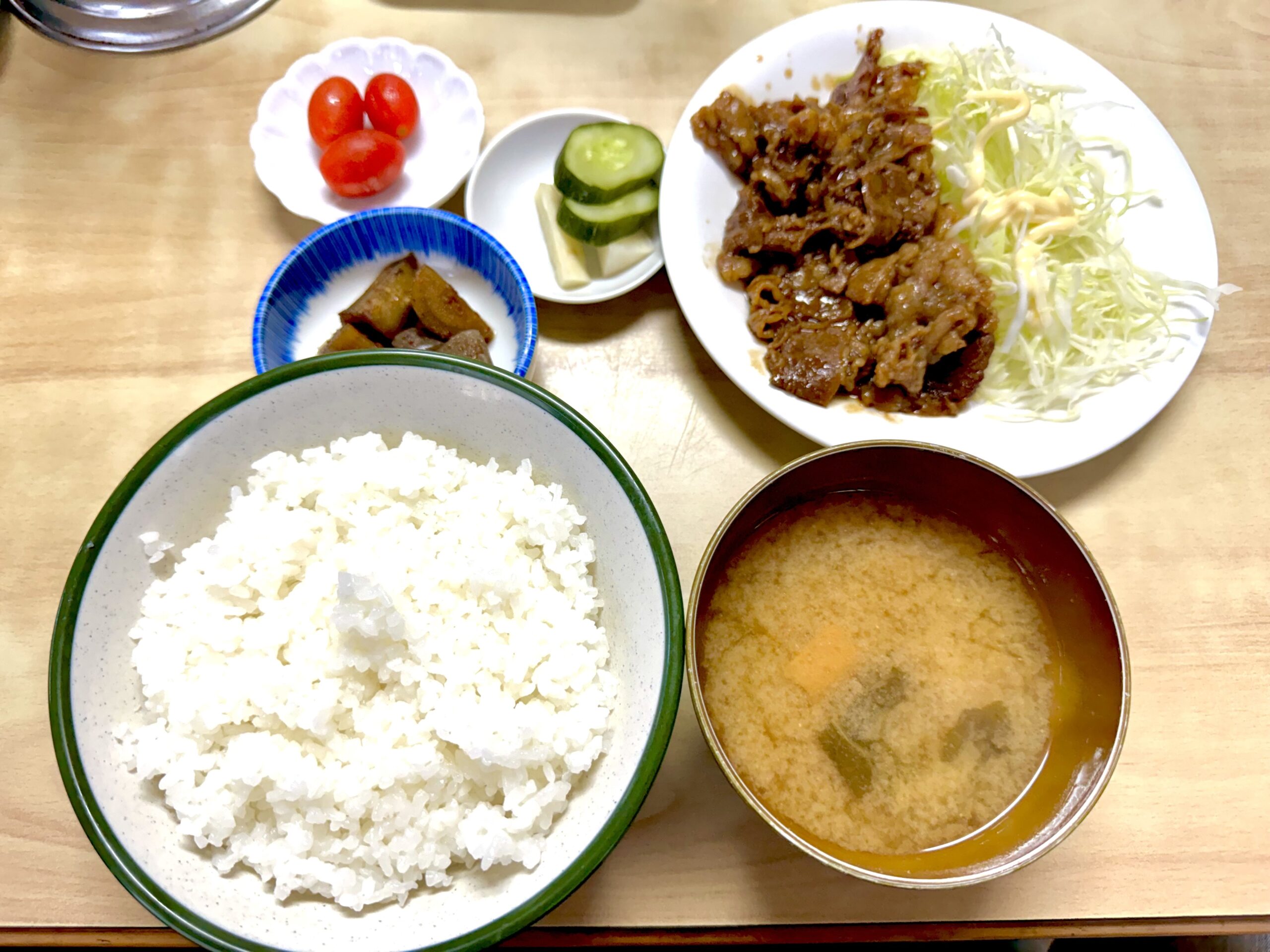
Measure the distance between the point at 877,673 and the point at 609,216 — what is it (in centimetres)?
123

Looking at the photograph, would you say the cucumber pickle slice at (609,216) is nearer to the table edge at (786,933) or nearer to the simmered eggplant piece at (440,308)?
the simmered eggplant piece at (440,308)

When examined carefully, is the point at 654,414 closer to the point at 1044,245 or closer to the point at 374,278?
the point at 374,278

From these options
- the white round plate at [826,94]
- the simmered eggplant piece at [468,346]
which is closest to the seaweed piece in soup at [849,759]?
the white round plate at [826,94]

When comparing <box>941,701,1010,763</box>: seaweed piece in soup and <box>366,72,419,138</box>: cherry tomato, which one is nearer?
<box>941,701,1010,763</box>: seaweed piece in soup

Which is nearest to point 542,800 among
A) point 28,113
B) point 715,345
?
point 715,345

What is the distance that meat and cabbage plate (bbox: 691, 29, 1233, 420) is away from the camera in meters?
1.92

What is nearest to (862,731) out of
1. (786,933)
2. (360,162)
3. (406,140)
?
(786,933)

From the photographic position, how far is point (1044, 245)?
2072mm

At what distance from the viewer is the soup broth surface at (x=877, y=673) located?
1408mm

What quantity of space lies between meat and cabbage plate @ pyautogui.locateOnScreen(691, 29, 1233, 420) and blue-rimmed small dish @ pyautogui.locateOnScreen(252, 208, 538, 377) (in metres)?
0.55

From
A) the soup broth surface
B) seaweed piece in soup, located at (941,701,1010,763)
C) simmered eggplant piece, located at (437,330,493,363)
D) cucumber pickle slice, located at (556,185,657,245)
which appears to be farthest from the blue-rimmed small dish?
seaweed piece in soup, located at (941,701,1010,763)

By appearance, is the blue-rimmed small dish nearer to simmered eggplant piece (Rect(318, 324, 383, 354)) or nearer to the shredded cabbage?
simmered eggplant piece (Rect(318, 324, 383, 354))

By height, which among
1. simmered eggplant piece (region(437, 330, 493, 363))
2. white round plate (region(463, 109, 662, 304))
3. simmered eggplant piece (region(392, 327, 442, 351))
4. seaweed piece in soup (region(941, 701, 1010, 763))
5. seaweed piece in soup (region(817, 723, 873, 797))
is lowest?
seaweed piece in soup (region(817, 723, 873, 797))

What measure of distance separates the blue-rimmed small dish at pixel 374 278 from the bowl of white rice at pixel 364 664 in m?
0.40
